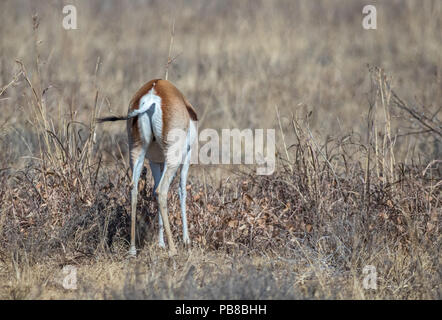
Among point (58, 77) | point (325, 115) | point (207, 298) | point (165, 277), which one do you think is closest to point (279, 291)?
point (207, 298)

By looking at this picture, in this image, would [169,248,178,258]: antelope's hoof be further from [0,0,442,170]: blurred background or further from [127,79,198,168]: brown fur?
[0,0,442,170]: blurred background

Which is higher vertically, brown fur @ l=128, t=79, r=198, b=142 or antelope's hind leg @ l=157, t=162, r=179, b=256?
brown fur @ l=128, t=79, r=198, b=142

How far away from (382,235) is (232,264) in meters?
1.42

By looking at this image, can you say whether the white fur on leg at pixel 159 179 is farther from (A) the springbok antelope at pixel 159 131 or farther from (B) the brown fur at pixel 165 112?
(B) the brown fur at pixel 165 112

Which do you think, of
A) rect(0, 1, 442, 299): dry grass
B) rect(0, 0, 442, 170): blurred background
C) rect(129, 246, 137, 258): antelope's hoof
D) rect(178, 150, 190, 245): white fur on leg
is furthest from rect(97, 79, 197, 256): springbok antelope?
rect(0, 0, 442, 170): blurred background

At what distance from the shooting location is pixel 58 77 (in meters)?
12.7

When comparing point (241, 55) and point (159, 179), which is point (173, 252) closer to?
point (159, 179)

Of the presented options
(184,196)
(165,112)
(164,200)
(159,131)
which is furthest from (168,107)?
(184,196)

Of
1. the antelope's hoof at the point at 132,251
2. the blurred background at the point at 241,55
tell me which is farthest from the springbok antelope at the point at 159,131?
the blurred background at the point at 241,55

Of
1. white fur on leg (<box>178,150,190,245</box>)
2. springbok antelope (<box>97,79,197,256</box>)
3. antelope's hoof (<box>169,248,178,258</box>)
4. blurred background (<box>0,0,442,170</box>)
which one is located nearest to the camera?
springbok antelope (<box>97,79,197,256</box>)

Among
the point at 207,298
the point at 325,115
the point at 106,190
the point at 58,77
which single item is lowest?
the point at 207,298

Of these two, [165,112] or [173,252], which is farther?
[173,252]

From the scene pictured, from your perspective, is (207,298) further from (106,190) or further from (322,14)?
(322,14)

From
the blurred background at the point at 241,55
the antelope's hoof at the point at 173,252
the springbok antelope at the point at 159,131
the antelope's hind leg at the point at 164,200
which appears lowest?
the antelope's hoof at the point at 173,252
